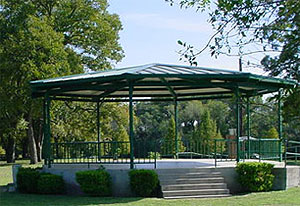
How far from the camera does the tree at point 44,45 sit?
27828 mm

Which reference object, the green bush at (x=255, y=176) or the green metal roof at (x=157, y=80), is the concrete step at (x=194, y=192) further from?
the green metal roof at (x=157, y=80)

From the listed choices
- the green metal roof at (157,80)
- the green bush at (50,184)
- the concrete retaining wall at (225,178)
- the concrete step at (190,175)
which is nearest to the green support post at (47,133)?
the green metal roof at (157,80)

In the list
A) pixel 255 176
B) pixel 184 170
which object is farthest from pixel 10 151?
pixel 255 176

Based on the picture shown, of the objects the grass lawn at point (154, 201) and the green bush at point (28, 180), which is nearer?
the grass lawn at point (154, 201)

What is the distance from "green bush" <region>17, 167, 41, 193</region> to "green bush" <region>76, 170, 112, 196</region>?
1673 mm

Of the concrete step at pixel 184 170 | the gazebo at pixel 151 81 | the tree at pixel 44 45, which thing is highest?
the tree at pixel 44 45

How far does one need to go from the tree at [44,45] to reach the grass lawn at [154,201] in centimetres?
1538

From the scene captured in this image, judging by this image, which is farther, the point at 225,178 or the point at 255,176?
the point at 225,178

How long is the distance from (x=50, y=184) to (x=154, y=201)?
3310mm

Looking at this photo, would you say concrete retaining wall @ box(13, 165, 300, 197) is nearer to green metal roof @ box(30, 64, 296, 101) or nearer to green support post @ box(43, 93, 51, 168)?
green support post @ box(43, 93, 51, 168)

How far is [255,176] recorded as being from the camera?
13.2 m

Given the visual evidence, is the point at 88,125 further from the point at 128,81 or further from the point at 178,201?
the point at 178,201

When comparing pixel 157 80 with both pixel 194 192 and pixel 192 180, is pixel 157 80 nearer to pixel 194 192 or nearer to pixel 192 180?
pixel 192 180

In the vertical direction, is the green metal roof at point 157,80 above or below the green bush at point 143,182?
above
